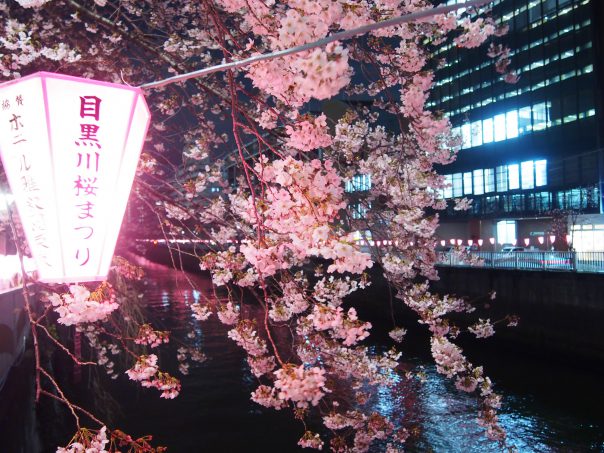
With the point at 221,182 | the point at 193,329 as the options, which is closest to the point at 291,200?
the point at 221,182

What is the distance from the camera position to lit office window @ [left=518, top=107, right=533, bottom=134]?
41.4 m

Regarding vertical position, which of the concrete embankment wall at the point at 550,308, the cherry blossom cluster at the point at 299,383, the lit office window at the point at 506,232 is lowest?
the concrete embankment wall at the point at 550,308

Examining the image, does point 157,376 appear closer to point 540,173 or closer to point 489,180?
point 540,173

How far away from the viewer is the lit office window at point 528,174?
41.7 meters

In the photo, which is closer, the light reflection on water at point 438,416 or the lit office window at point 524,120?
the light reflection on water at point 438,416

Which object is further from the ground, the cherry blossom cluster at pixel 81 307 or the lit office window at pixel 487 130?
the lit office window at pixel 487 130

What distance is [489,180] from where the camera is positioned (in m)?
45.9

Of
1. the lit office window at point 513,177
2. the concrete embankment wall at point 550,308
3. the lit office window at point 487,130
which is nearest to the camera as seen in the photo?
the concrete embankment wall at point 550,308

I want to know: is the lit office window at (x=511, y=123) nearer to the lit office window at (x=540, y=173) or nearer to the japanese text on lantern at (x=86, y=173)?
the lit office window at (x=540, y=173)

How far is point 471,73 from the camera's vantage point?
151 ft

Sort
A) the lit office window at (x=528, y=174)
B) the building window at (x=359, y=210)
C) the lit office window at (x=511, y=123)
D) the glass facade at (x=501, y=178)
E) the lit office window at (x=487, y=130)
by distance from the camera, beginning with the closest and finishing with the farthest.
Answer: the building window at (x=359, y=210) < the glass facade at (x=501, y=178) < the lit office window at (x=528, y=174) < the lit office window at (x=511, y=123) < the lit office window at (x=487, y=130)

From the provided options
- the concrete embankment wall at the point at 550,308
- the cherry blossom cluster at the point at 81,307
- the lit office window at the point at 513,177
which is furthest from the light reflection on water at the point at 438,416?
the lit office window at the point at 513,177

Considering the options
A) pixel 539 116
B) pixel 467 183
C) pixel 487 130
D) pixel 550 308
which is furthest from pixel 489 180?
pixel 550 308

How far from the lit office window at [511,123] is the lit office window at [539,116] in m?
1.75
